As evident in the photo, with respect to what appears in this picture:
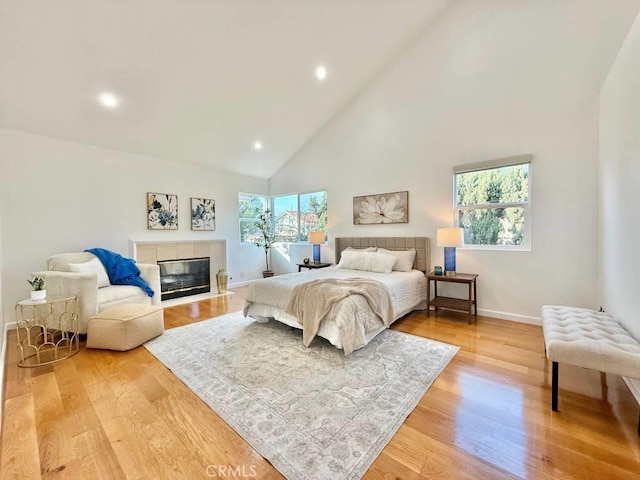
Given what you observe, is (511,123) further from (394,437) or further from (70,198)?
(70,198)

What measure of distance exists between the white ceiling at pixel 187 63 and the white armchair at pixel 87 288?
182 centimetres

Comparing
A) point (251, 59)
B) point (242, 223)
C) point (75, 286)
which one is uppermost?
point (251, 59)

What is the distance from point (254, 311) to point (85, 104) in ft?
11.0

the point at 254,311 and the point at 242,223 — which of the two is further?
the point at 242,223

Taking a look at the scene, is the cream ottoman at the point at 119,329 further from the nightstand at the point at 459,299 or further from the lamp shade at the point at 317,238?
the nightstand at the point at 459,299

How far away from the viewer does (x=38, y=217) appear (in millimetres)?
3607

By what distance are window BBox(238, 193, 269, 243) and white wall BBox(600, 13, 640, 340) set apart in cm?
579

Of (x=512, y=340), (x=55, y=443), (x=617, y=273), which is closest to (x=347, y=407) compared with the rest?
(x=55, y=443)

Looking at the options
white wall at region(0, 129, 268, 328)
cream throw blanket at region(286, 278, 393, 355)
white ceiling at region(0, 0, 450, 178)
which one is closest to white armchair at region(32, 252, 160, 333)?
white wall at region(0, 129, 268, 328)

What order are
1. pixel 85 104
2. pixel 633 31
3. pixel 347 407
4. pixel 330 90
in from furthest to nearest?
pixel 330 90 < pixel 85 104 < pixel 633 31 < pixel 347 407

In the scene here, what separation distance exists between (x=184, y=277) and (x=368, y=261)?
3544 millimetres

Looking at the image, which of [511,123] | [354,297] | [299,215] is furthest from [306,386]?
[299,215]

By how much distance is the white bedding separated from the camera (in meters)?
2.57

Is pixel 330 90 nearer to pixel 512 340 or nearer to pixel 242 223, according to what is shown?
pixel 242 223
